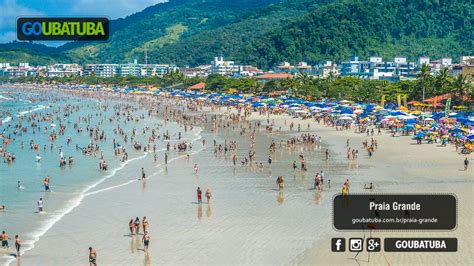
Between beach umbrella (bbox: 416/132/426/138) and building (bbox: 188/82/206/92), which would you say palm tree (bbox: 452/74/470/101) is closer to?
beach umbrella (bbox: 416/132/426/138)

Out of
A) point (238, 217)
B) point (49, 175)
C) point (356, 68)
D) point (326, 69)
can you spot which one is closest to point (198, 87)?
point (326, 69)

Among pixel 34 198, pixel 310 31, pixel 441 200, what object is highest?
pixel 310 31

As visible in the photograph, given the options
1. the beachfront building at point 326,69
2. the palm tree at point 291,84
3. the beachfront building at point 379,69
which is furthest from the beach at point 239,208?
the beachfront building at point 326,69

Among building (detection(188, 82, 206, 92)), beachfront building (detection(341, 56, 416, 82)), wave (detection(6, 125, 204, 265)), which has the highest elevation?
beachfront building (detection(341, 56, 416, 82))

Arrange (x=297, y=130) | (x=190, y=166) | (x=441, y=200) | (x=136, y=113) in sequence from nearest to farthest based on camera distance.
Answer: (x=441, y=200) < (x=190, y=166) < (x=297, y=130) < (x=136, y=113)

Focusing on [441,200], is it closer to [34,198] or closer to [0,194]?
[34,198]

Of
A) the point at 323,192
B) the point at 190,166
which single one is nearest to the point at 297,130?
the point at 190,166

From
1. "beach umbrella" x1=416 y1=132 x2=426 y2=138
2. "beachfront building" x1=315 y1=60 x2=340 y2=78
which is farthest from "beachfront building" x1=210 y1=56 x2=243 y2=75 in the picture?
"beach umbrella" x1=416 y1=132 x2=426 y2=138
